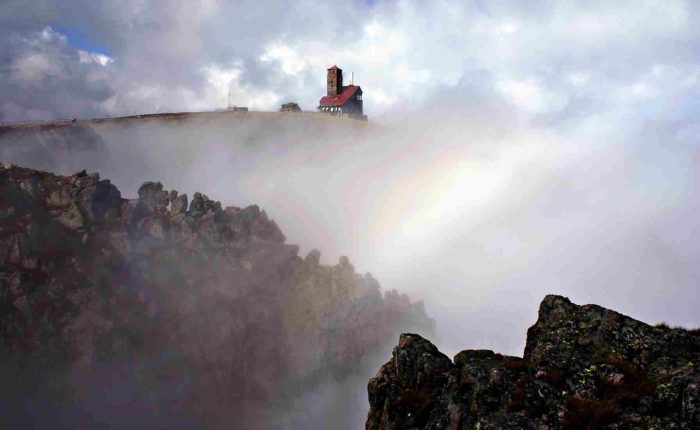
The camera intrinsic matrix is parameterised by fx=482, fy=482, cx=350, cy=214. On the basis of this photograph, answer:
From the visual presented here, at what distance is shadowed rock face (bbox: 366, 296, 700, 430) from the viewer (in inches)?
815

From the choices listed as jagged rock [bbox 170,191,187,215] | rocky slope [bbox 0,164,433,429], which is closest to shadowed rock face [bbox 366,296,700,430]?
rocky slope [bbox 0,164,433,429]

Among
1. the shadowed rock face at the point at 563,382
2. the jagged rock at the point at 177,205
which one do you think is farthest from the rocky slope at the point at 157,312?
the shadowed rock face at the point at 563,382

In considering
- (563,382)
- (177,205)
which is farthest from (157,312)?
(563,382)

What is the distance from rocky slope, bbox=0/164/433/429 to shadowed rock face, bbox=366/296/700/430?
144 meters

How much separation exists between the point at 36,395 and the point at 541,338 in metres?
156

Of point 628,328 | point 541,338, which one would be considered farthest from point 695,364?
point 541,338

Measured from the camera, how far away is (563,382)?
2331 centimetres

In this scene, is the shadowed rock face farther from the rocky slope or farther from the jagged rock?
the jagged rock

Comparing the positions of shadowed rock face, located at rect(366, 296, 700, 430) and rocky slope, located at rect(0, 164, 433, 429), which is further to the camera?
rocky slope, located at rect(0, 164, 433, 429)

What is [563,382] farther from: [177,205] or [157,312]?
[177,205]

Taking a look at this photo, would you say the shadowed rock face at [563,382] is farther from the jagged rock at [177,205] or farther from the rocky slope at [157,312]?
the jagged rock at [177,205]

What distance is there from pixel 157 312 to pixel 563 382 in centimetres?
16324

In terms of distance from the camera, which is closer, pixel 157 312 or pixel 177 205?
pixel 157 312

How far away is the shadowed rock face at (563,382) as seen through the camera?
20703 millimetres
